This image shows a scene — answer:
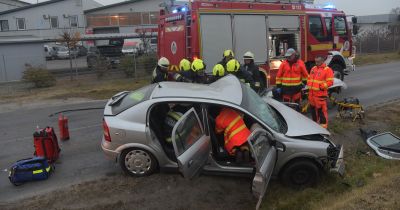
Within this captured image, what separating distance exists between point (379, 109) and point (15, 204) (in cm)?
858

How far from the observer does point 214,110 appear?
17.4 ft

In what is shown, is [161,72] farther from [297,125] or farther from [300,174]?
[300,174]

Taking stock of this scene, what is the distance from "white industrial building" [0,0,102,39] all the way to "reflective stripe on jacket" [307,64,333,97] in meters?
40.8

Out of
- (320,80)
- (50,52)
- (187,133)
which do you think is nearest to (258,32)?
(320,80)

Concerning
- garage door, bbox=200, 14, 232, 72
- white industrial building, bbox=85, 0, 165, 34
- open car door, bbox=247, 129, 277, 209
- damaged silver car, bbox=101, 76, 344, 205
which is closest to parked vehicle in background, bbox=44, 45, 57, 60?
white industrial building, bbox=85, 0, 165, 34

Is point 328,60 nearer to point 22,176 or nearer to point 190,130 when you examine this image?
point 190,130

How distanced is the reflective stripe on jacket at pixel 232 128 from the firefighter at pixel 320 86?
293 cm

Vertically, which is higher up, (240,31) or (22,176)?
(240,31)

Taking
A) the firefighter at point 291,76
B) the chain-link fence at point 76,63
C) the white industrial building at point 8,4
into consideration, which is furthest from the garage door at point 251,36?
the white industrial building at point 8,4

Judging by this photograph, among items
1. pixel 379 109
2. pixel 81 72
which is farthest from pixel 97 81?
pixel 379 109

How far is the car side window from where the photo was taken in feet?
14.5

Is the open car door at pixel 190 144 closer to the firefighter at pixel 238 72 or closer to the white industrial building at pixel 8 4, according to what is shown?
the firefighter at pixel 238 72

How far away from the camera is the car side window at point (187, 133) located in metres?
4.43

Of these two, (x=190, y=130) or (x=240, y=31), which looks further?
(x=240, y=31)
